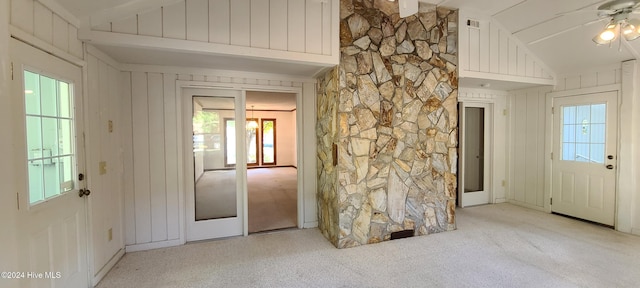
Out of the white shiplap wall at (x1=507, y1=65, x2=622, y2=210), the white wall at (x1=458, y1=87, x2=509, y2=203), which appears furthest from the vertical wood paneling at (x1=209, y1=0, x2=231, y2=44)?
the white shiplap wall at (x1=507, y1=65, x2=622, y2=210)

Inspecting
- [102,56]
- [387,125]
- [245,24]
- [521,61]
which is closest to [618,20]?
[521,61]

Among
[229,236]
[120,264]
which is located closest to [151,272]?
[120,264]

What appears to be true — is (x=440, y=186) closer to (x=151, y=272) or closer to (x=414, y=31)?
(x=414, y=31)

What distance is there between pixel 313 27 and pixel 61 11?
219 centimetres

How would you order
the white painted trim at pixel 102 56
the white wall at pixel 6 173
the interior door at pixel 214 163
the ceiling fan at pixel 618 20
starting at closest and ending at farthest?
1. the white wall at pixel 6 173
2. the ceiling fan at pixel 618 20
3. the white painted trim at pixel 102 56
4. the interior door at pixel 214 163

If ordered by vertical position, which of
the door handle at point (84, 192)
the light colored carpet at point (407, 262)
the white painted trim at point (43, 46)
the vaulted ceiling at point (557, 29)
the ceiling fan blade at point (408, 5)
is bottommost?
the light colored carpet at point (407, 262)

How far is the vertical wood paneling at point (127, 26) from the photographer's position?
243 cm

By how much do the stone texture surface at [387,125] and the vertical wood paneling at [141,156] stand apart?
2201 mm

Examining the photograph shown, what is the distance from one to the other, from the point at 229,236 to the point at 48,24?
285 cm

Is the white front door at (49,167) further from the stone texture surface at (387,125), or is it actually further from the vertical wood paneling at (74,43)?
the stone texture surface at (387,125)

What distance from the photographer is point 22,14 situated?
67.4 inches

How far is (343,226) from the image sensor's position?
3260 millimetres

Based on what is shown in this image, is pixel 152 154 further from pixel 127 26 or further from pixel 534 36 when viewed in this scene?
pixel 534 36

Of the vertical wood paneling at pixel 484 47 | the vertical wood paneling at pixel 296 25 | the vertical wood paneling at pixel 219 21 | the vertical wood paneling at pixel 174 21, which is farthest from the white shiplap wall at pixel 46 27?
the vertical wood paneling at pixel 484 47
